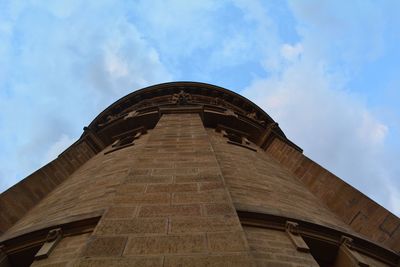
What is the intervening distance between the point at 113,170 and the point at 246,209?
4.52 metres

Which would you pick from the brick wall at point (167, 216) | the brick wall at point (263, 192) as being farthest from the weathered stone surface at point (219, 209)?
the brick wall at point (263, 192)

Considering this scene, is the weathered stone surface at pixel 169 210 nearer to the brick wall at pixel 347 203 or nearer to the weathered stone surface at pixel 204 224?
the weathered stone surface at pixel 204 224

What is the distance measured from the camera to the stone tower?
12.4 feet

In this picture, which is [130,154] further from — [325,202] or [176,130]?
[325,202]

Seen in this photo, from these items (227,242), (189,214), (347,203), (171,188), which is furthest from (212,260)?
(347,203)

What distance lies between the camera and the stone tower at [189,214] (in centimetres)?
377

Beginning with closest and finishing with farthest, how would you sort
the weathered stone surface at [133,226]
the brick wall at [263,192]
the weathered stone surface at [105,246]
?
1. the weathered stone surface at [105,246]
2. the weathered stone surface at [133,226]
3. the brick wall at [263,192]

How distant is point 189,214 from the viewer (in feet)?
14.4

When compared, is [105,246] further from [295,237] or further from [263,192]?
[263,192]

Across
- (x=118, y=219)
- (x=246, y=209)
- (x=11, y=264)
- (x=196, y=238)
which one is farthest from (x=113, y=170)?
(x=196, y=238)

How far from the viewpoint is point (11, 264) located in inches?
243

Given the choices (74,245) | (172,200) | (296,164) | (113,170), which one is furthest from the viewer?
(296,164)

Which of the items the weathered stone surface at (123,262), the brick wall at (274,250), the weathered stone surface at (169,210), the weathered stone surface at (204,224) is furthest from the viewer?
the brick wall at (274,250)

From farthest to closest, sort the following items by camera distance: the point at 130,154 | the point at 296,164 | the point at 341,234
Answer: the point at 296,164 → the point at 130,154 → the point at 341,234
